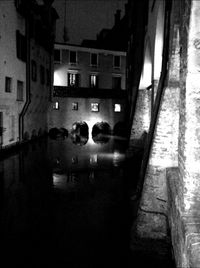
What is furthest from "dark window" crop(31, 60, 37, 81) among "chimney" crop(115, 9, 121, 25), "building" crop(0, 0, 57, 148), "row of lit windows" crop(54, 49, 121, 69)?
"chimney" crop(115, 9, 121, 25)

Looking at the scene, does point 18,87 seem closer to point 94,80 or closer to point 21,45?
point 21,45

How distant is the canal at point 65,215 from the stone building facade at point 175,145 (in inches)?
36.7

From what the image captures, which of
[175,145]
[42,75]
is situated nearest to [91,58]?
[42,75]

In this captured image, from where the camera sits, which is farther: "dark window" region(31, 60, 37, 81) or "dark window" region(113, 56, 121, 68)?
"dark window" region(113, 56, 121, 68)

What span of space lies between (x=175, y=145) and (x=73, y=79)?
29.8 m

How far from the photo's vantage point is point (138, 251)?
5.70m

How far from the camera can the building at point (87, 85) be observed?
97.4ft

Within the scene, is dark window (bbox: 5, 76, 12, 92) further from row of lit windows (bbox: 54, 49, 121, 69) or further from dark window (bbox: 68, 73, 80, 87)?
dark window (bbox: 68, 73, 80, 87)

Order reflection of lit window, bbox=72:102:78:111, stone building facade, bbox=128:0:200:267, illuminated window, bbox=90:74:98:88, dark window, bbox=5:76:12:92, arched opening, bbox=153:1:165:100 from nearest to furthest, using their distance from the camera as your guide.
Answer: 1. stone building facade, bbox=128:0:200:267
2. arched opening, bbox=153:1:165:100
3. dark window, bbox=5:76:12:92
4. reflection of lit window, bbox=72:102:78:111
5. illuminated window, bbox=90:74:98:88

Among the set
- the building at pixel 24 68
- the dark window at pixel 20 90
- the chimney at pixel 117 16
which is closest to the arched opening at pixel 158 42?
the building at pixel 24 68

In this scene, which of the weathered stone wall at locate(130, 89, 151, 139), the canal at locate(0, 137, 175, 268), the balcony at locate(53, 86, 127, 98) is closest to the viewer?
the canal at locate(0, 137, 175, 268)

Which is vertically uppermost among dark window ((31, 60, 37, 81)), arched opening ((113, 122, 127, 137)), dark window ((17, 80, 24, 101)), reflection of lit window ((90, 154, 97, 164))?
dark window ((31, 60, 37, 81))

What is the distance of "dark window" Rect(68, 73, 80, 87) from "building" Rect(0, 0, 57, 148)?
698cm

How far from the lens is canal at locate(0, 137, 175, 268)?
5516mm
